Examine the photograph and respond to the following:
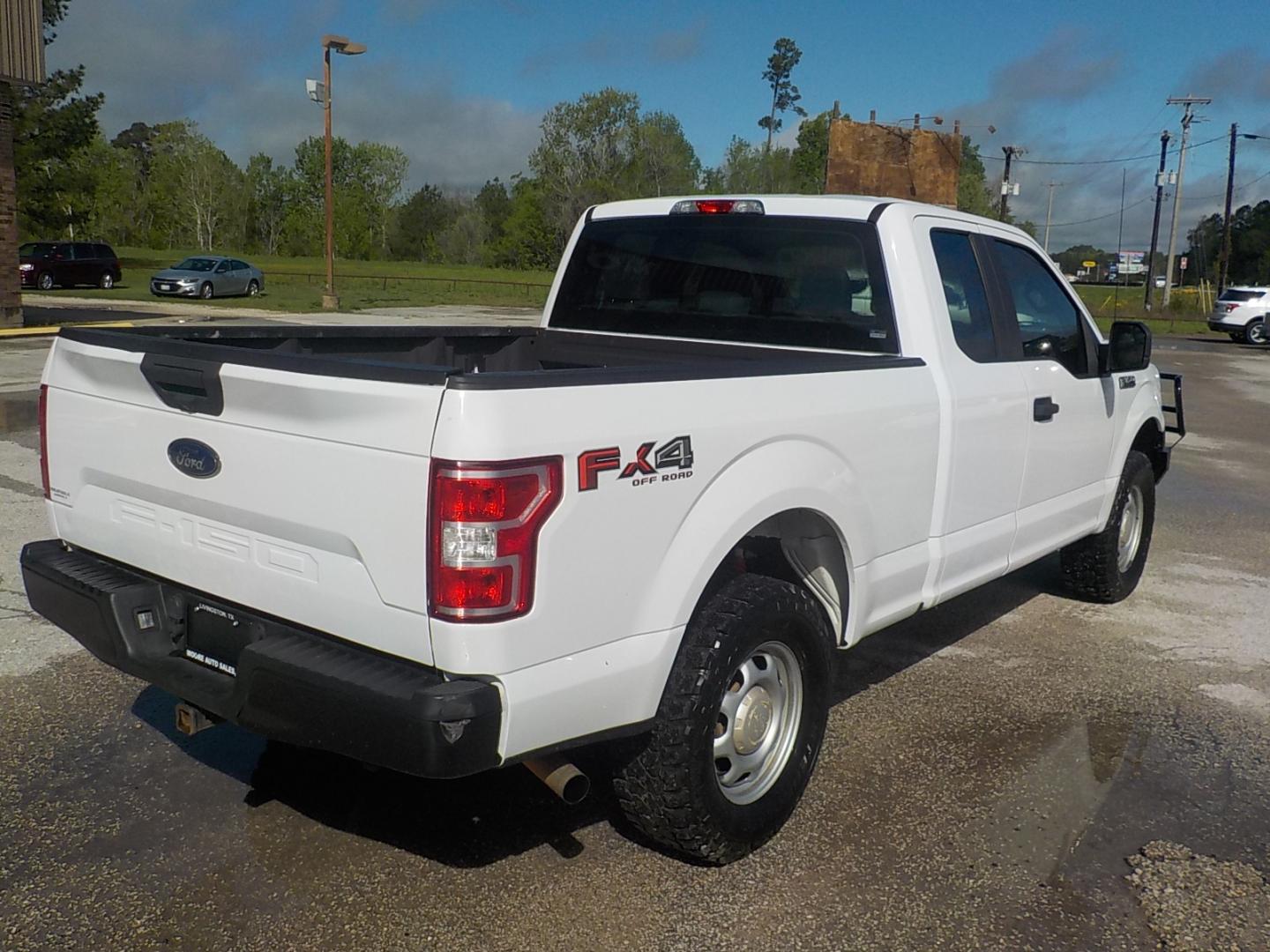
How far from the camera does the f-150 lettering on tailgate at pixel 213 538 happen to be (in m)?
2.90

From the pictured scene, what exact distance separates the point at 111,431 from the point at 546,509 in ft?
4.98

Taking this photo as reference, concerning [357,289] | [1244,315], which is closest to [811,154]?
[357,289]

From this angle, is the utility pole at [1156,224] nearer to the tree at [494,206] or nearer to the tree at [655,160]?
the tree at [655,160]

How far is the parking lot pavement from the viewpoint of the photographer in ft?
10.2

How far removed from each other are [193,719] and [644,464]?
1582 millimetres

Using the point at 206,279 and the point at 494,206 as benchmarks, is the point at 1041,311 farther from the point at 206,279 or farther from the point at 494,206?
the point at 494,206

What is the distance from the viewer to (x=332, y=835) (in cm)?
357

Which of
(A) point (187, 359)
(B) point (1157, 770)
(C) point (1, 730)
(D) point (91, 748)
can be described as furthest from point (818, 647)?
(C) point (1, 730)

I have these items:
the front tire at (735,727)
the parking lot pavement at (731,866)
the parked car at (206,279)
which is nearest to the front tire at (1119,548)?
the parking lot pavement at (731,866)

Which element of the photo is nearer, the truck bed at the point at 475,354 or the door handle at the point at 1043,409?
the truck bed at the point at 475,354

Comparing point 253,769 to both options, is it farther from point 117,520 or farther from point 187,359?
point 187,359

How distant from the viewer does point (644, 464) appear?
9.33 feet

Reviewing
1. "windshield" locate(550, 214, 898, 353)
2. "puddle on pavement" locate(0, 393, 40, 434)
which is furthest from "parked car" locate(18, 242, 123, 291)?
"windshield" locate(550, 214, 898, 353)

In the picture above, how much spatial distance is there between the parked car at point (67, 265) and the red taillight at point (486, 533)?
40.4m
